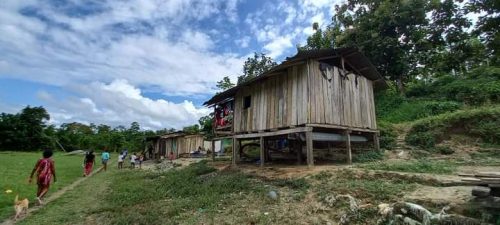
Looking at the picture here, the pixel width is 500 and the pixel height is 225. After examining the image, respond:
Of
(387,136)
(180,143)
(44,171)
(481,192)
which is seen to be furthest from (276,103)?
(180,143)

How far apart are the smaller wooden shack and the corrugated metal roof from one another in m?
14.6

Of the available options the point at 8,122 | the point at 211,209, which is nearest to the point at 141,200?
the point at 211,209

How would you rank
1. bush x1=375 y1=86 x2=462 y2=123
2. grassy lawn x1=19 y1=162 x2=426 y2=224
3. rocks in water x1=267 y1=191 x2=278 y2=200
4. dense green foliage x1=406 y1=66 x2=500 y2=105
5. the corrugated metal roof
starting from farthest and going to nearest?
bush x1=375 y1=86 x2=462 y2=123 → dense green foliage x1=406 y1=66 x2=500 y2=105 → the corrugated metal roof → rocks in water x1=267 y1=191 x2=278 y2=200 → grassy lawn x1=19 y1=162 x2=426 y2=224

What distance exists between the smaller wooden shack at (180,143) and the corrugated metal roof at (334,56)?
14.6 m

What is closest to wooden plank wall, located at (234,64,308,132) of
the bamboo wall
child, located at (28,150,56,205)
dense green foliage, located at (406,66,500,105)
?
the bamboo wall

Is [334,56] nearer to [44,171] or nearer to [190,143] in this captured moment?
[44,171]

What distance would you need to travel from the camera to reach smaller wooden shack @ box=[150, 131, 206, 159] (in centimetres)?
→ 3244

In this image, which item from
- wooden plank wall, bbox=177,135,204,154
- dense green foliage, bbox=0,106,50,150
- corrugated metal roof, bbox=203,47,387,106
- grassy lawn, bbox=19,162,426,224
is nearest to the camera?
grassy lawn, bbox=19,162,426,224

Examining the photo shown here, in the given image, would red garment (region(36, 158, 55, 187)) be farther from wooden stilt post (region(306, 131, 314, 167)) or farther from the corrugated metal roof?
the corrugated metal roof

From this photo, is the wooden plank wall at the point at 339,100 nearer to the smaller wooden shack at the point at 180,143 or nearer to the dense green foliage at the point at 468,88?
the dense green foliage at the point at 468,88

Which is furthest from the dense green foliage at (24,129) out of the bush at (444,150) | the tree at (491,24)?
the tree at (491,24)

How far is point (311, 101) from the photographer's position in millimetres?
12703

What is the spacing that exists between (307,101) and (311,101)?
16cm

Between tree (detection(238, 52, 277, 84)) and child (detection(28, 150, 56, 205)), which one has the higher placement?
tree (detection(238, 52, 277, 84))
